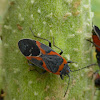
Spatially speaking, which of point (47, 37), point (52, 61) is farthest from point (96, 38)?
point (47, 37)

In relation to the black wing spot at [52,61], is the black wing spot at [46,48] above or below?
above

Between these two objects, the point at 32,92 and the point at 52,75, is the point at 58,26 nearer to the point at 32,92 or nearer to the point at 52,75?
the point at 52,75

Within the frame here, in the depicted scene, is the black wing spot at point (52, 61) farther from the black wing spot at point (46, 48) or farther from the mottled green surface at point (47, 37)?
the mottled green surface at point (47, 37)

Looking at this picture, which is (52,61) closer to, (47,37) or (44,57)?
(44,57)

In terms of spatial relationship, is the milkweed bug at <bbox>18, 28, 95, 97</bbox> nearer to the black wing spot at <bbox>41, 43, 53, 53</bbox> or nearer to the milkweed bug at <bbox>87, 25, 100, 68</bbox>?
the black wing spot at <bbox>41, 43, 53, 53</bbox>

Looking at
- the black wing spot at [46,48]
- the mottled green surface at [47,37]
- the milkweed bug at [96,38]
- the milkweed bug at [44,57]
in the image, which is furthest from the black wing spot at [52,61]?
the milkweed bug at [96,38]

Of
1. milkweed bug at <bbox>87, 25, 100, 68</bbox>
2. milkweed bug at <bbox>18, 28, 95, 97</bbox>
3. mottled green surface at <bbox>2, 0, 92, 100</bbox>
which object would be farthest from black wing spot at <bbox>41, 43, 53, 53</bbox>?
milkweed bug at <bbox>87, 25, 100, 68</bbox>

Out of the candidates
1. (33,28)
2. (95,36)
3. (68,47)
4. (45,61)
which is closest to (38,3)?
(33,28)
